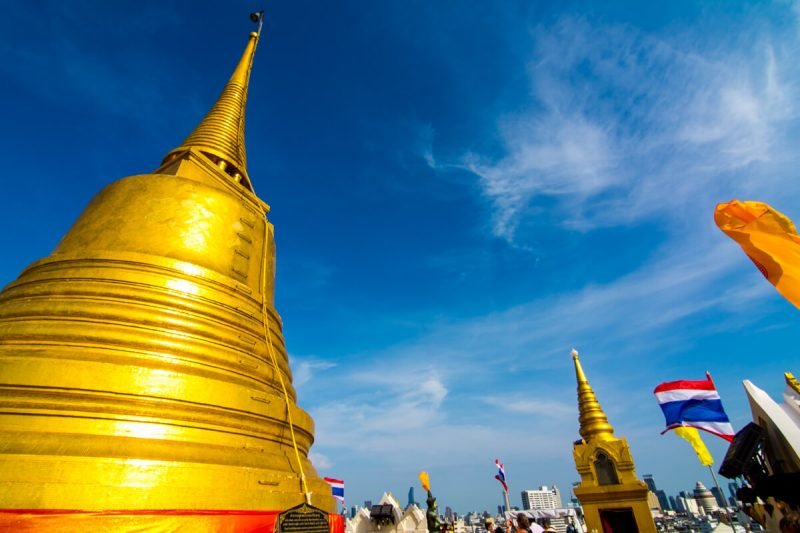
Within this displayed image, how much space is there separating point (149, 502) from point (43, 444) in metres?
1.33

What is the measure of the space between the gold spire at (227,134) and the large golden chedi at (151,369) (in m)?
2.76

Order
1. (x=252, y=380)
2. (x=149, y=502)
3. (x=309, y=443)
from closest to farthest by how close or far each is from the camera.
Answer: (x=149, y=502) < (x=252, y=380) < (x=309, y=443)

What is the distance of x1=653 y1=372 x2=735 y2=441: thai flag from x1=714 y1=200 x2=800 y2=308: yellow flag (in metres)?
8.81

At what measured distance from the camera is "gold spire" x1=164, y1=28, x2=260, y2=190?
38.9ft

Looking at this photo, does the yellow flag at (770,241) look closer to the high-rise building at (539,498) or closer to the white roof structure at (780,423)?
the white roof structure at (780,423)

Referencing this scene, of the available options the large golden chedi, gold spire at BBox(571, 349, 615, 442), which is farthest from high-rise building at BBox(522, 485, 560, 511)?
the large golden chedi

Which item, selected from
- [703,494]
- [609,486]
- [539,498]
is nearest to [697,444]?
[609,486]

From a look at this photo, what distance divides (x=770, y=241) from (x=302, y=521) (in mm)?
6096

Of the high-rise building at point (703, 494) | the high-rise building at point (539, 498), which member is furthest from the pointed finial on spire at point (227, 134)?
the high-rise building at point (539, 498)

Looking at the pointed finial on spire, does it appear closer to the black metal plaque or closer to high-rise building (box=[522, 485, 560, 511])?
the black metal plaque

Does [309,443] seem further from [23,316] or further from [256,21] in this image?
[256,21]

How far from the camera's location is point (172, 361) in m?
6.15

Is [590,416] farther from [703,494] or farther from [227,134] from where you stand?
[703,494]

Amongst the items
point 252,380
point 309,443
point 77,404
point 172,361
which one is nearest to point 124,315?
point 172,361
